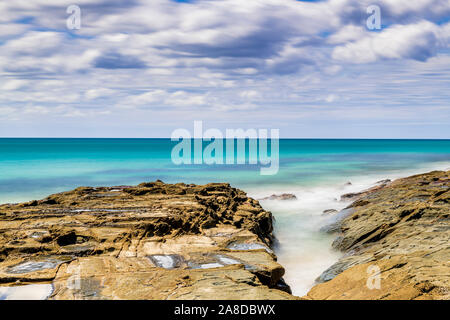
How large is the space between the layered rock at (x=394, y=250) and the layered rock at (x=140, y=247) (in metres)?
1.32

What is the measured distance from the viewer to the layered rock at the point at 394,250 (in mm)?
5684

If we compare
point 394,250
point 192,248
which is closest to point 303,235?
point 394,250

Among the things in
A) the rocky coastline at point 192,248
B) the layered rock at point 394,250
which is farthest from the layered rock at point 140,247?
the layered rock at point 394,250

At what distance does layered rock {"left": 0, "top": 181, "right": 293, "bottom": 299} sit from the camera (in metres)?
5.77

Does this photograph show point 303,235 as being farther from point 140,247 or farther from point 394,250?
point 140,247

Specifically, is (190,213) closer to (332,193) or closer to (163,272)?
(163,272)

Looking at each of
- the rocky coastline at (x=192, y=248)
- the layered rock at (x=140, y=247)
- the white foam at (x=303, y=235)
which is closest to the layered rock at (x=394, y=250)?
the rocky coastline at (x=192, y=248)

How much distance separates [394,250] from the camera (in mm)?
8039

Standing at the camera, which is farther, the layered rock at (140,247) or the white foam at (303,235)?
the white foam at (303,235)

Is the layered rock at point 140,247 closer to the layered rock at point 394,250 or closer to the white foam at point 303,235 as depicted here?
the white foam at point 303,235

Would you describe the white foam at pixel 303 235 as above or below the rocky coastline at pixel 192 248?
below

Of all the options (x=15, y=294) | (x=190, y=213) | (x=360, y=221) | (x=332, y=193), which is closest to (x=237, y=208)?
(x=190, y=213)

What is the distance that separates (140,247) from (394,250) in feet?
16.5
